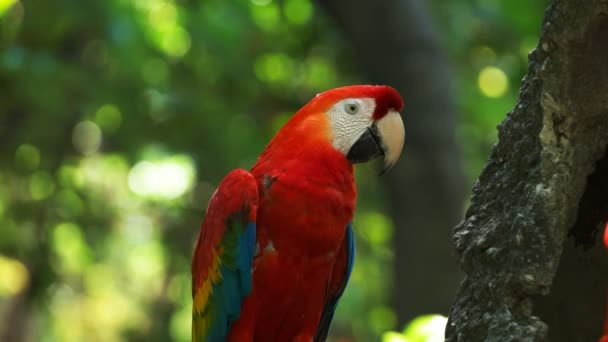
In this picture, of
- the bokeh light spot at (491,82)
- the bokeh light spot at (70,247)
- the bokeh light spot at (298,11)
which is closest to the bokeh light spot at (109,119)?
the bokeh light spot at (70,247)

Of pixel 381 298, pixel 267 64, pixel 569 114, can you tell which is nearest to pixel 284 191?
pixel 569 114

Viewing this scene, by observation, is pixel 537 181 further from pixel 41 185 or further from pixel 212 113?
pixel 41 185

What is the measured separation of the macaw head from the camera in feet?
7.68

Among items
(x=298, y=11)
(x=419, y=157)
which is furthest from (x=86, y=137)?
(x=419, y=157)

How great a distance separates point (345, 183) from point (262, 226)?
23 centimetres

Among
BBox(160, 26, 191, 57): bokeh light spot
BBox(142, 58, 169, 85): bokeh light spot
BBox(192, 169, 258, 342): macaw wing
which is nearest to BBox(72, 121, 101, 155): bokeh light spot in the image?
BBox(142, 58, 169, 85): bokeh light spot

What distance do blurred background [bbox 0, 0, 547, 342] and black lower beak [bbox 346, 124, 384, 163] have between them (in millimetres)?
2162

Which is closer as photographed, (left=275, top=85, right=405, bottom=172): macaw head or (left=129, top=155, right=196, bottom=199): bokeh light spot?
(left=275, top=85, right=405, bottom=172): macaw head

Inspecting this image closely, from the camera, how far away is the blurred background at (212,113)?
4590 mm

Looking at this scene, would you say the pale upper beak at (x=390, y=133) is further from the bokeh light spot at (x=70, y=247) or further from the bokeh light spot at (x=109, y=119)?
the bokeh light spot at (x=70, y=247)

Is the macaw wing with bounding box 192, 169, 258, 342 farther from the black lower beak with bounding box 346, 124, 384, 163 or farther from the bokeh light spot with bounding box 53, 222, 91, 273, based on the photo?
the bokeh light spot with bounding box 53, 222, 91, 273

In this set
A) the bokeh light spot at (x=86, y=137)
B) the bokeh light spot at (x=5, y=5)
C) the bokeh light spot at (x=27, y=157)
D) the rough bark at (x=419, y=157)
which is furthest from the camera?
the bokeh light spot at (x=86, y=137)

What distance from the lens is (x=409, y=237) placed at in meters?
4.64

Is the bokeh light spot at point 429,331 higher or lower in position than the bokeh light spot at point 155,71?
lower
